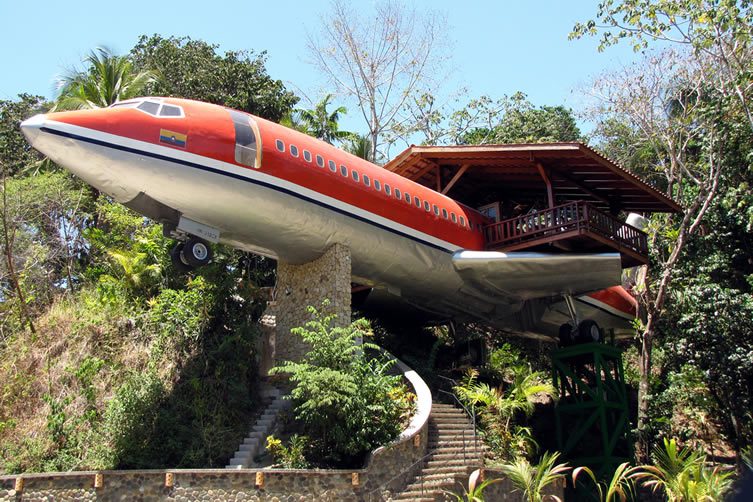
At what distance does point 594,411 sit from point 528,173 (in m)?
7.76

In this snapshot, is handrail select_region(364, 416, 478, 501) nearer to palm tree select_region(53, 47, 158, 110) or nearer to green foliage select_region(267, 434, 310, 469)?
green foliage select_region(267, 434, 310, 469)

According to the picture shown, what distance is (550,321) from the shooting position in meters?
27.0

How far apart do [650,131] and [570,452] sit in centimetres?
1202

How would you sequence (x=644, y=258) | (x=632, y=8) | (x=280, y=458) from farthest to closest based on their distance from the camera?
(x=644, y=258), (x=632, y=8), (x=280, y=458)

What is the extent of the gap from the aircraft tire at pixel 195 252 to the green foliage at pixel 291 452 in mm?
4444

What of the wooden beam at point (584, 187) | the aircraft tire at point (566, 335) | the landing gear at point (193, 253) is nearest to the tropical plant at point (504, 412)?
the aircraft tire at point (566, 335)

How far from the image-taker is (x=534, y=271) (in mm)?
22516

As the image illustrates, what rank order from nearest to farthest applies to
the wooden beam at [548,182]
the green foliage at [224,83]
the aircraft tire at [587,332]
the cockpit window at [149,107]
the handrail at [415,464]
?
the handrail at [415,464] < the cockpit window at [149,107] < the wooden beam at [548,182] < the aircraft tire at [587,332] < the green foliage at [224,83]

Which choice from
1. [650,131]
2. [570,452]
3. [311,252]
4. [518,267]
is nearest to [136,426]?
[311,252]

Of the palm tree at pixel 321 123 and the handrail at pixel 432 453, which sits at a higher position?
the palm tree at pixel 321 123

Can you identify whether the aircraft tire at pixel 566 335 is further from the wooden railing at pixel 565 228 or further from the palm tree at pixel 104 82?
the palm tree at pixel 104 82

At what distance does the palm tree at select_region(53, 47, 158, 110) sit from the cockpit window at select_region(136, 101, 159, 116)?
11802mm

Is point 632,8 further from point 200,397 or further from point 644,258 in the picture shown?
point 200,397

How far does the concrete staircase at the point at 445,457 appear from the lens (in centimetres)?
1594
